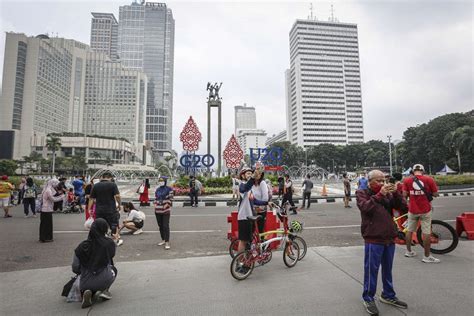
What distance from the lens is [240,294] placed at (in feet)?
12.5

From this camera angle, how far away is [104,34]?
171 metres

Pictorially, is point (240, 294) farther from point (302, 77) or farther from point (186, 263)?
point (302, 77)

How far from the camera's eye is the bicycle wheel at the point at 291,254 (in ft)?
16.1

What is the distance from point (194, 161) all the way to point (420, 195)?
19966 millimetres

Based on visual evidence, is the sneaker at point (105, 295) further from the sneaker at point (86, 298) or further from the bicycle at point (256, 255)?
the bicycle at point (256, 255)

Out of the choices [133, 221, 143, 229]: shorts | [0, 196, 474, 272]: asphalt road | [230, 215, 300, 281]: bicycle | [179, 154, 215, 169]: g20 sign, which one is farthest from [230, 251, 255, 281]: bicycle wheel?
[179, 154, 215, 169]: g20 sign

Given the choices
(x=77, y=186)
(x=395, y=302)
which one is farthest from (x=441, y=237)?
(x=77, y=186)

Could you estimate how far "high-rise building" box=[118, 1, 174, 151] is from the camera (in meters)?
152

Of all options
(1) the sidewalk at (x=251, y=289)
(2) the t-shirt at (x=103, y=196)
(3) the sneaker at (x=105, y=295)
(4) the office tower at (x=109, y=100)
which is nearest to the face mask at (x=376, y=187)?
(1) the sidewalk at (x=251, y=289)

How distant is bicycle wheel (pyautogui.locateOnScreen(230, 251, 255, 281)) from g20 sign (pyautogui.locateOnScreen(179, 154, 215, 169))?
19279mm

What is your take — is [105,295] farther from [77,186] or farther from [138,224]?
[77,186]

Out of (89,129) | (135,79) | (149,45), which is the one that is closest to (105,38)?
(149,45)

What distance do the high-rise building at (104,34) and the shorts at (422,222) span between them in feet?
626

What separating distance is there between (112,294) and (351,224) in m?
7.73
